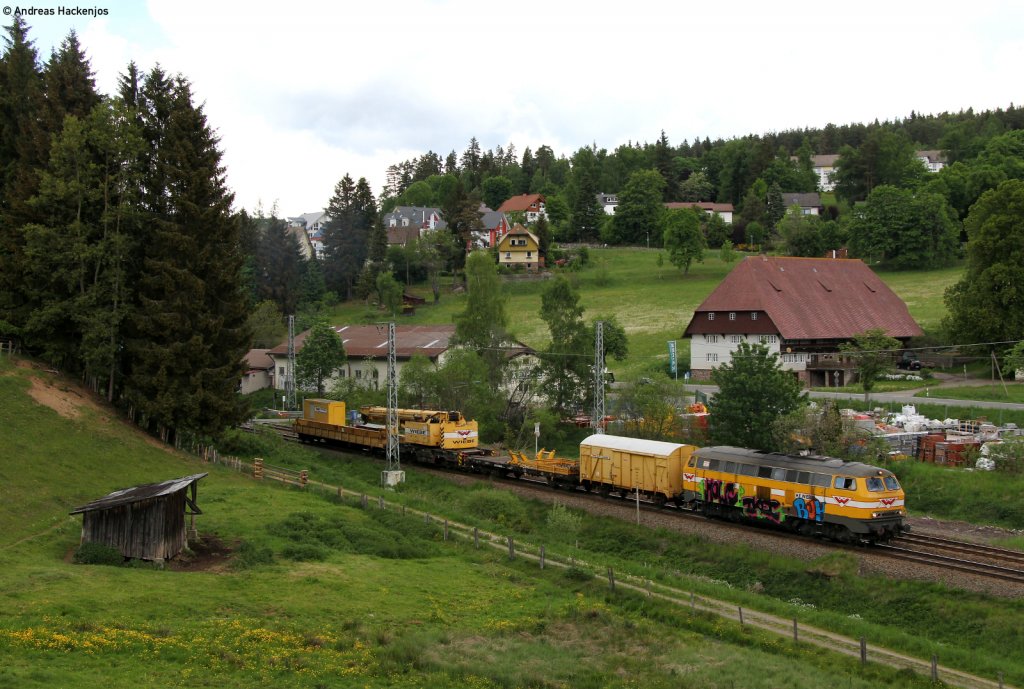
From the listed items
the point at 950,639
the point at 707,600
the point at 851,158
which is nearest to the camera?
the point at 950,639

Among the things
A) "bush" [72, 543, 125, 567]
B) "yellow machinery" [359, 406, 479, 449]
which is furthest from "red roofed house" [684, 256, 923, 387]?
"bush" [72, 543, 125, 567]

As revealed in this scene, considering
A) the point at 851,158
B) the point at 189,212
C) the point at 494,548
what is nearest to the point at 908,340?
the point at 494,548

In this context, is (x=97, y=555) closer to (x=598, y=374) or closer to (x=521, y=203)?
(x=598, y=374)

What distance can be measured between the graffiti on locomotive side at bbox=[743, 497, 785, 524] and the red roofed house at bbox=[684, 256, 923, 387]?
32.7 metres

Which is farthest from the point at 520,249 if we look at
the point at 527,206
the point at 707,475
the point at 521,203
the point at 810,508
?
the point at 810,508

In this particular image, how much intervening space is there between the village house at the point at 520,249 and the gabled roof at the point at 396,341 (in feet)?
129

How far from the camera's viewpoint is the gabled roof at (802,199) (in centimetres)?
14700

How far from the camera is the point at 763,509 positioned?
33969 millimetres

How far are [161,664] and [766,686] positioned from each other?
1360 centimetres

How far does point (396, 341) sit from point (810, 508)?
162 feet

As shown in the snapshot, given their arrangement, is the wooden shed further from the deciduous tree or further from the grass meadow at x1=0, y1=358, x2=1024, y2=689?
the deciduous tree

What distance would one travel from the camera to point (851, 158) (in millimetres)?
151750

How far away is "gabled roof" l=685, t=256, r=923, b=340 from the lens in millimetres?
68812

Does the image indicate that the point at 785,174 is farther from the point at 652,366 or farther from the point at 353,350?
the point at 353,350
